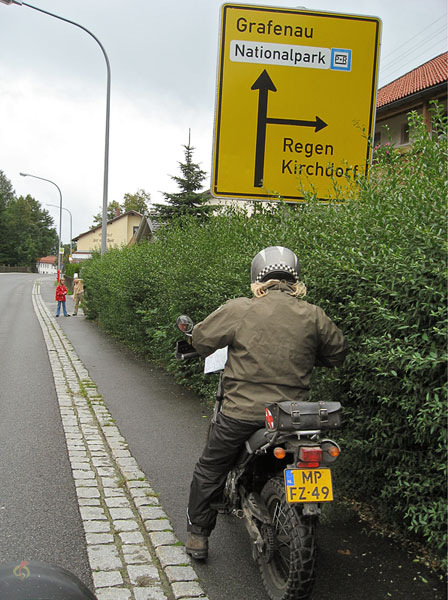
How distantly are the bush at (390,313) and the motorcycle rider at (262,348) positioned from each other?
0.32 meters

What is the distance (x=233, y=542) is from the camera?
157 inches

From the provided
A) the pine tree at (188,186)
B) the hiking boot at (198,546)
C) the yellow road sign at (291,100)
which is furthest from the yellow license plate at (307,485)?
the pine tree at (188,186)

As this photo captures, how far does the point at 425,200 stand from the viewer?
11.3ft

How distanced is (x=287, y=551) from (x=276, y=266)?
4.94 ft

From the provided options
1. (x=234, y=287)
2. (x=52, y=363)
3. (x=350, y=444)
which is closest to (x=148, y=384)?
(x=52, y=363)

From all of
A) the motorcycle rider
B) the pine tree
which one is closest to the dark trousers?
the motorcycle rider

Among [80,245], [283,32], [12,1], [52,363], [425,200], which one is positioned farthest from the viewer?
[80,245]

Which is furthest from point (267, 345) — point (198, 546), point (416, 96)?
point (416, 96)

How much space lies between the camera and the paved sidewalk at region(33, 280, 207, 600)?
3379 millimetres

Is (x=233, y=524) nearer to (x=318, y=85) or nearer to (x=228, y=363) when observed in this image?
(x=228, y=363)

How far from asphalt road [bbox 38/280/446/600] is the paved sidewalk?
0.38ft

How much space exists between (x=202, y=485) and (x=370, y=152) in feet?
9.60

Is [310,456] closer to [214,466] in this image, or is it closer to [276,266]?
[214,466]

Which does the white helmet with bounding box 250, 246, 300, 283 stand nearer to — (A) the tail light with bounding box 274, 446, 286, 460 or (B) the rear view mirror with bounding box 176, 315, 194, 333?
(B) the rear view mirror with bounding box 176, 315, 194, 333
